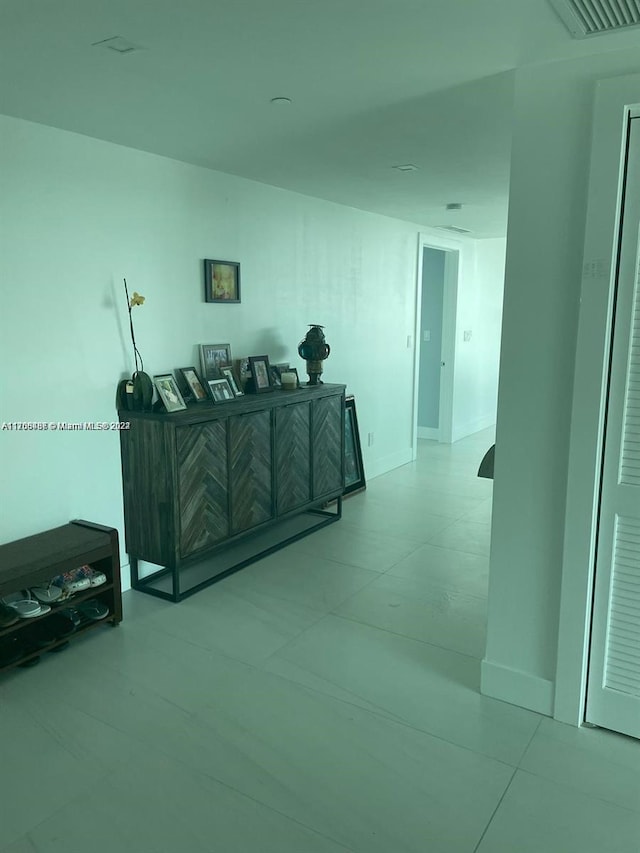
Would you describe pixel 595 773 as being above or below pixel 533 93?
below

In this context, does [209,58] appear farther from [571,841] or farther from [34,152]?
[571,841]

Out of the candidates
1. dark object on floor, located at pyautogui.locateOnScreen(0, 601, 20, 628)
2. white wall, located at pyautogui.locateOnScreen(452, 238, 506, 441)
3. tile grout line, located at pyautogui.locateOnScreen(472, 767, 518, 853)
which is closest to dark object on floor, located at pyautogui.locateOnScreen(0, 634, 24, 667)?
dark object on floor, located at pyautogui.locateOnScreen(0, 601, 20, 628)

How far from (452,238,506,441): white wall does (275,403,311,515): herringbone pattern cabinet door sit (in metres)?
3.55

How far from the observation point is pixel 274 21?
6.29ft

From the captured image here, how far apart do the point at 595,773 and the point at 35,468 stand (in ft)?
8.59

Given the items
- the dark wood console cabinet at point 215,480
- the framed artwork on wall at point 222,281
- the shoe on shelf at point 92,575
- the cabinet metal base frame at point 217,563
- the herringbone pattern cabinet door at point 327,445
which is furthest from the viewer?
the herringbone pattern cabinet door at point 327,445

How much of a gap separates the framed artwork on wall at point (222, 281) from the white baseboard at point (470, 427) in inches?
167

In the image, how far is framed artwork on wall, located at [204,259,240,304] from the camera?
3.93 m

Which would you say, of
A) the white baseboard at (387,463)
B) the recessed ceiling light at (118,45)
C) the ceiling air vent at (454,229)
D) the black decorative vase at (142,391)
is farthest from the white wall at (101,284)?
the ceiling air vent at (454,229)

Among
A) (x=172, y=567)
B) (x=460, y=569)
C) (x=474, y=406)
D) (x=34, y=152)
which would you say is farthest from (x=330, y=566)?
(x=474, y=406)

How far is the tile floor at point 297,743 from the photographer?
1.97 m

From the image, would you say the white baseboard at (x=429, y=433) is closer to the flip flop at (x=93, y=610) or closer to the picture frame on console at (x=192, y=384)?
the picture frame on console at (x=192, y=384)

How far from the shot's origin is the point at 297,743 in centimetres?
238

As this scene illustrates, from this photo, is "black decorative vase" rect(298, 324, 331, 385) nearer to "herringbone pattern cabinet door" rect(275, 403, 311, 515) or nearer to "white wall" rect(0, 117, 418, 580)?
"white wall" rect(0, 117, 418, 580)
